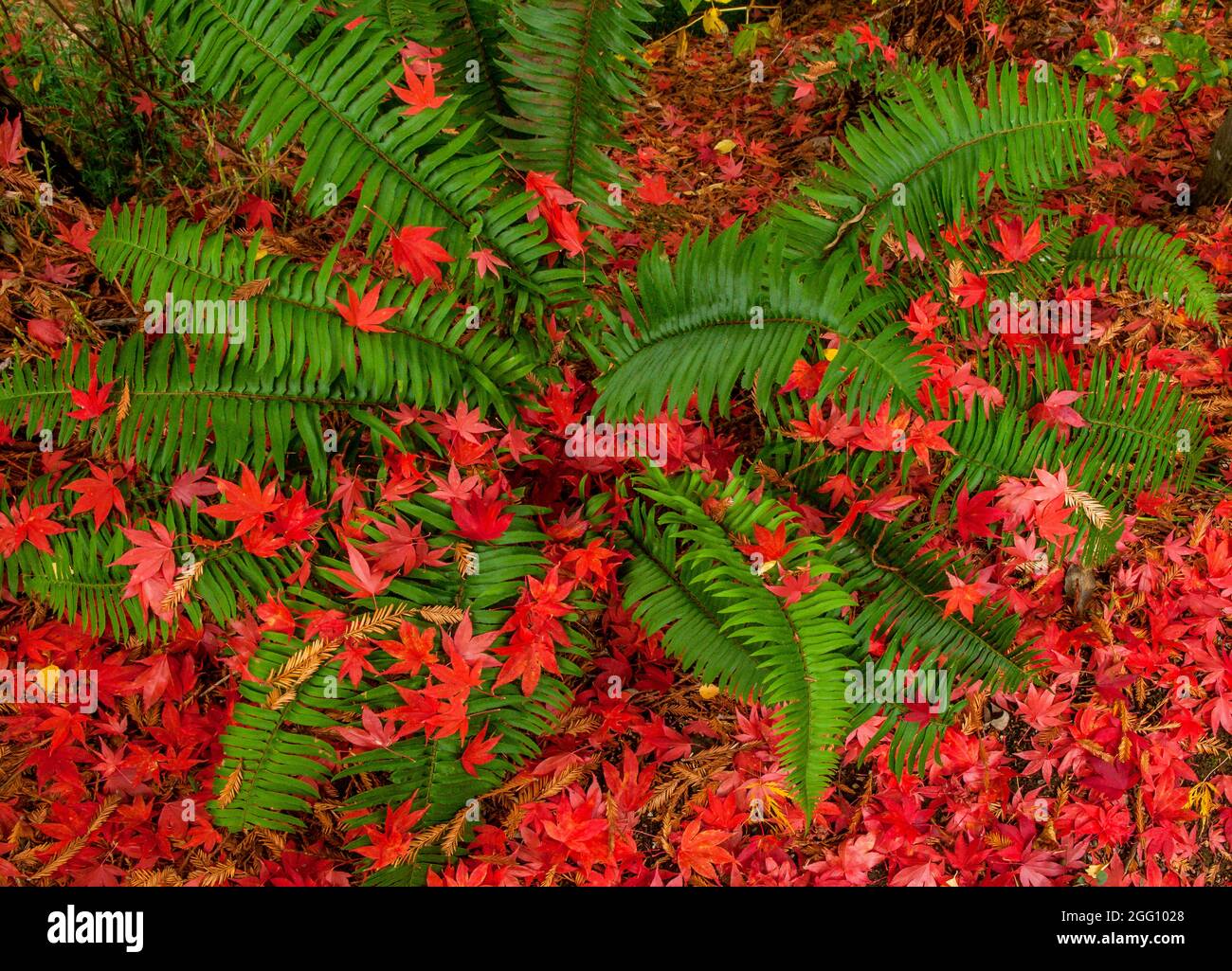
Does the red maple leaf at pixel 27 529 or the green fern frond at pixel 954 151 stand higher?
the green fern frond at pixel 954 151

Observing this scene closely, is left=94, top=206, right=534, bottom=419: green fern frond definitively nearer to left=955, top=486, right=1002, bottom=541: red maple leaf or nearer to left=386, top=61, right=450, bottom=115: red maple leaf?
left=386, top=61, right=450, bottom=115: red maple leaf

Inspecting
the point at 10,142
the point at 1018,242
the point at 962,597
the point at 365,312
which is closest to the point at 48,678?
the point at 365,312

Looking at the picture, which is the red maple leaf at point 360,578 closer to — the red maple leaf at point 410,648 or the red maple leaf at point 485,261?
the red maple leaf at point 410,648

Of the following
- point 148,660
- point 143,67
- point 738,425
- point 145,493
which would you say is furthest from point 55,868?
point 143,67

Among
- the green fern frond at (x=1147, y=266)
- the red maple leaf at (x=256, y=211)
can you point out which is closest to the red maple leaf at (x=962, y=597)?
the green fern frond at (x=1147, y=266)

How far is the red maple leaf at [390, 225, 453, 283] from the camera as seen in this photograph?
208 centimetres

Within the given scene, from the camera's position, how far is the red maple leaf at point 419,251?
208 centimetres

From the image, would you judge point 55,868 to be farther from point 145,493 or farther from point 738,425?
point 738,425

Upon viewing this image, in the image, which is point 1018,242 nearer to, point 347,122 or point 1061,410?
point 1061,410

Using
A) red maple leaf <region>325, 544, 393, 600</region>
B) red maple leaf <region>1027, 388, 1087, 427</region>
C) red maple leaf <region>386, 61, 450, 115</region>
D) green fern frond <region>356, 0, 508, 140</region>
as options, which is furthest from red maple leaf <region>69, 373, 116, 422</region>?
red maple leaf <region>1027, 388, 1087, 427</region>

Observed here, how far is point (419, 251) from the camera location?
2.11 metres
